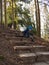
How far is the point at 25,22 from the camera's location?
62.8 ft

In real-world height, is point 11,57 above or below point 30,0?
below

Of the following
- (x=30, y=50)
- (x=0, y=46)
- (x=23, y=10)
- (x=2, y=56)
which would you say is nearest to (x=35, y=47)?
(x=30, y=50)

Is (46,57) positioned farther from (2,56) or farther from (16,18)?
(16,18)

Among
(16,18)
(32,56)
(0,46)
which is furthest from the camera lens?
(16,18)

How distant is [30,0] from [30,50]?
13.8 metres

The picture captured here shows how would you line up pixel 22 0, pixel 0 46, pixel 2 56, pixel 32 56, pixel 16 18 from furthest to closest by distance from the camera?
pixel 22 0 < pixel 16 18 < pixel 0 46 < pixel 32 56 < pixel 2 56

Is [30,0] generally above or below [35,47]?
above

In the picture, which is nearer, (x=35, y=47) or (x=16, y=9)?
(x=35, y=47)

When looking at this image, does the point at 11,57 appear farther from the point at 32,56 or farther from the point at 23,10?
the point at 23,10

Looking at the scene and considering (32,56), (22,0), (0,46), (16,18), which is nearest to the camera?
(32,56)

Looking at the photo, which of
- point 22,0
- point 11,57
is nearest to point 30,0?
point 22,0

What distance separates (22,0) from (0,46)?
47.7 feet

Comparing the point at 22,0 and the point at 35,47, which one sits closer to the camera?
the point at 35,47

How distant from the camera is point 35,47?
666 cm
